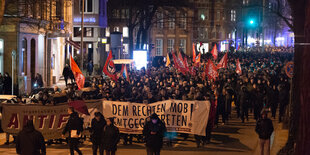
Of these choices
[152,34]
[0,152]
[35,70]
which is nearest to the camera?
[0,152]

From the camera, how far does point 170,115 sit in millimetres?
15180

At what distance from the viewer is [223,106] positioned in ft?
63.1

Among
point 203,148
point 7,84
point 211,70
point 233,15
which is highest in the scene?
point 233,15

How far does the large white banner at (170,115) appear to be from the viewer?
15156mm

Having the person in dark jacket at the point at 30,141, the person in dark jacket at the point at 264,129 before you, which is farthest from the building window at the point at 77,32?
the person in dark jacket at the point at 30,141

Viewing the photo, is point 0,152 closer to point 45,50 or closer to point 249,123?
point 249,123

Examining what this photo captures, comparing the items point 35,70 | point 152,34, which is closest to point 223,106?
point 35,70

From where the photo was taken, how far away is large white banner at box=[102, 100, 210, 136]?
15156 millimetres

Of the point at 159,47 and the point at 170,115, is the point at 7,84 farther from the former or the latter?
the point at 159,47

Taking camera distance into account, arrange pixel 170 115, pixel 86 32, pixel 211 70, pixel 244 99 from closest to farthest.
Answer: pixel 170 115, pixel 244 99, pixel 211 70, pixel 86 32

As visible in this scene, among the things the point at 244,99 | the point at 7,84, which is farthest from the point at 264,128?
the point at 7,84

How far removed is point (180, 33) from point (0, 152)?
77564 millimetres

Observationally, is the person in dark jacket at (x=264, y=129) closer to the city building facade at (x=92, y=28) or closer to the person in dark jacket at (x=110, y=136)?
the person in dark jacket at (x=110, y=136)

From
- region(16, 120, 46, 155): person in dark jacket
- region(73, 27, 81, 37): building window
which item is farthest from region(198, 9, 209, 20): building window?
region(16, 120, 46, 155): person in dark jacket
